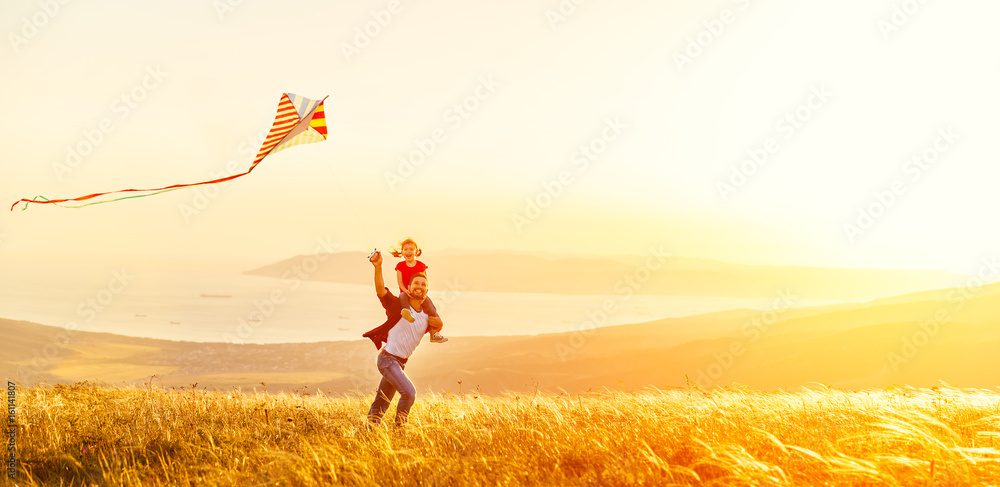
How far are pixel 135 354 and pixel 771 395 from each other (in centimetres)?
4102

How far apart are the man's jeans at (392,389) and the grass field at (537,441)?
19 cm

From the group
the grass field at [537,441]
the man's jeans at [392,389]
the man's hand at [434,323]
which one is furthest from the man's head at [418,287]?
the grass field at [537,441]

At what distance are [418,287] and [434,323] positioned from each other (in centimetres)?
45

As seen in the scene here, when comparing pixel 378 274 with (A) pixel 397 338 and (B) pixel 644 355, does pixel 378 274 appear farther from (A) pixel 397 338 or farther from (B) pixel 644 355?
(B) pixel 644 355

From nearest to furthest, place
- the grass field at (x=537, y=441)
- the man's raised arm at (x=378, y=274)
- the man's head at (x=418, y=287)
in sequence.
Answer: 1. the grass field at (x=537, y=441)
2. the man's raised arm at (x=378, y=274)
3. the man's head at (x=418, y=287)

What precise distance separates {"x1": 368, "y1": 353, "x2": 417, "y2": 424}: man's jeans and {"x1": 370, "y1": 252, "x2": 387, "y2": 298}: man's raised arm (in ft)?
2.26

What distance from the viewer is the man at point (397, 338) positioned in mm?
7051

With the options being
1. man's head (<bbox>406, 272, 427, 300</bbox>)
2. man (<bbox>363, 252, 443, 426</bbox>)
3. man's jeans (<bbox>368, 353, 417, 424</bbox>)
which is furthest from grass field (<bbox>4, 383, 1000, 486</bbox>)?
man's head (<bbox>406, 272, 427, 300</bbox>)

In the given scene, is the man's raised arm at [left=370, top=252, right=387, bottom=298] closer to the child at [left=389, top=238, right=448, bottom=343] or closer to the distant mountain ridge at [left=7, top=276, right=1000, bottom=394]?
the child at [left=389, top=238, right=448, bottom=343]

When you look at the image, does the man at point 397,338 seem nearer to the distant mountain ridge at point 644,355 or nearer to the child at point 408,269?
the child at point 408,269

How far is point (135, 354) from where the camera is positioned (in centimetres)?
4050

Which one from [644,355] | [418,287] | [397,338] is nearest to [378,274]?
[418,287]

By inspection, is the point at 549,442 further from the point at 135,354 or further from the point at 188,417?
the point at 135,354

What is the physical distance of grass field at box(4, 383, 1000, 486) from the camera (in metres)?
4.35
